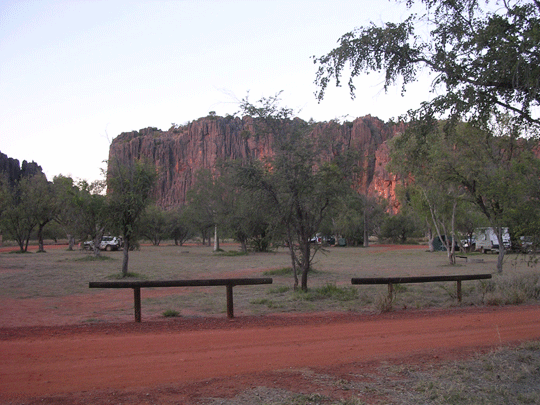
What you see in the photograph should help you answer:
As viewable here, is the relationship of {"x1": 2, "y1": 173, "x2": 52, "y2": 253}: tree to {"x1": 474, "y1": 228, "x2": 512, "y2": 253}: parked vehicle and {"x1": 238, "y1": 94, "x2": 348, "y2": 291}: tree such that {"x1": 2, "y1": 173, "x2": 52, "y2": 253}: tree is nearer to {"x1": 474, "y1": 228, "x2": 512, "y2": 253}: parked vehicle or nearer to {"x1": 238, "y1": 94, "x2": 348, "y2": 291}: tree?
{"x1": 238, "y1": 94, "x2": 348, "y2": 291}: tree

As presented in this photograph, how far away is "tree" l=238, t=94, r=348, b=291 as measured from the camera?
12609mm

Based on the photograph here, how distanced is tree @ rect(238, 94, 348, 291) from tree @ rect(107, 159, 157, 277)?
7453 millimetres

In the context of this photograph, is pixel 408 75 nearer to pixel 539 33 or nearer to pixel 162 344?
pixel 539 33

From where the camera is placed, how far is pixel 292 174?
1270 centimetres

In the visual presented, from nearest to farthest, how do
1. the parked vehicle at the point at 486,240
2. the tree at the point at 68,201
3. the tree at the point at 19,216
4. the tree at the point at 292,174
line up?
the tree at the point at 292,174 < the tree at the point at 68,201 < the parked vehicle at the point at 486,240 < the tree at the point at 19,216

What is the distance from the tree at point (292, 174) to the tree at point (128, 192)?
24.5 ft

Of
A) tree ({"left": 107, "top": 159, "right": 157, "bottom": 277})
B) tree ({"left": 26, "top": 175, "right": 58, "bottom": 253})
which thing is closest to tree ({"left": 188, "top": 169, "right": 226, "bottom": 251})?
tree ({"left": 26, "top": 175, "right": 58, "bottom": 253})

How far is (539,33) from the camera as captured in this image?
5.94 metres

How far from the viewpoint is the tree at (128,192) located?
59.7 feet

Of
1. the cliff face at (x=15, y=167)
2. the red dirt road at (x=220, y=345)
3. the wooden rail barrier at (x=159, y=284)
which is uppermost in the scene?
the cliff face at (x=15, y=167)

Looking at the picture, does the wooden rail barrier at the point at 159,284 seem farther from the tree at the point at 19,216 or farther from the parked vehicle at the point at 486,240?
the tree at the point at 19,216

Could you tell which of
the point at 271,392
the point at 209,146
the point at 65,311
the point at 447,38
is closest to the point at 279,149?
the point at 447,38

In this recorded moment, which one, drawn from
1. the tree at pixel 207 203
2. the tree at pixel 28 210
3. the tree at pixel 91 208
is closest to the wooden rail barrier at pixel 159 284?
the tree at pixel 91 208

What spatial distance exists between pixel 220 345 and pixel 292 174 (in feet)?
22.0
